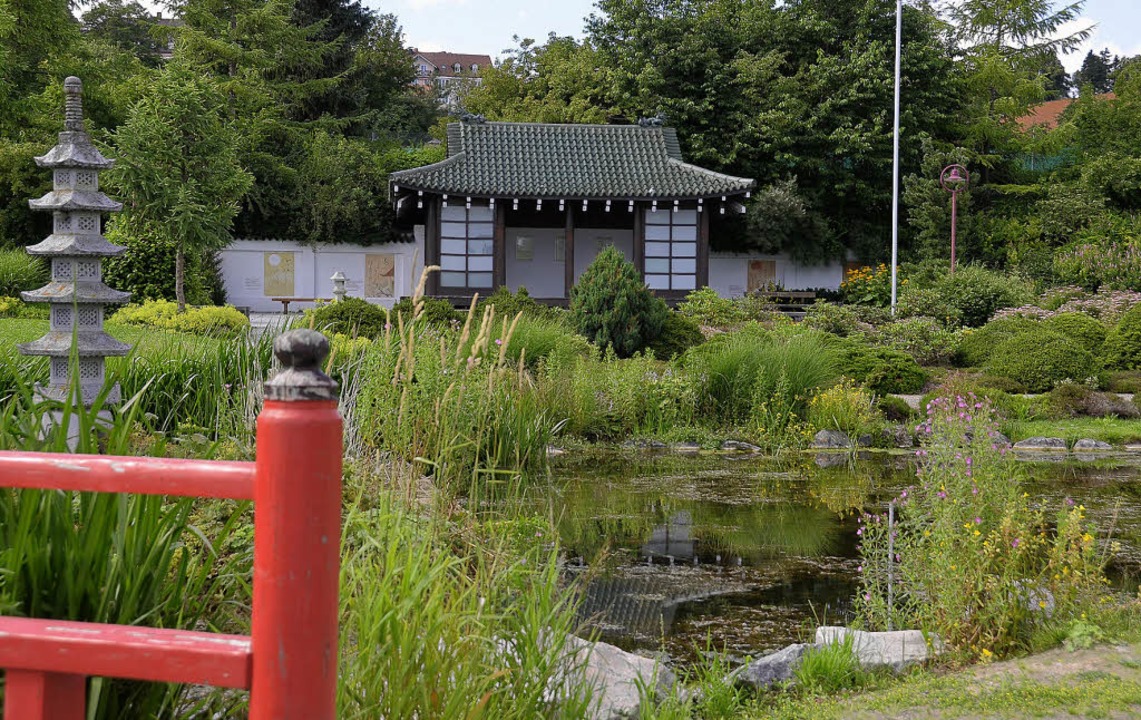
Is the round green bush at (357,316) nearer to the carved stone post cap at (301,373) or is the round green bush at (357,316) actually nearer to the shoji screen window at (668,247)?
the carved stone post cap at (301,373)

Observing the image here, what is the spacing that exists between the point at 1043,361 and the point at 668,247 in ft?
35.1

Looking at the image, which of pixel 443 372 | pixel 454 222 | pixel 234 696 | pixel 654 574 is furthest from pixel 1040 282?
pixel 234 696

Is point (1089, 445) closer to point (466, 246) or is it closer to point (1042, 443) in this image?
point (1042, 443)

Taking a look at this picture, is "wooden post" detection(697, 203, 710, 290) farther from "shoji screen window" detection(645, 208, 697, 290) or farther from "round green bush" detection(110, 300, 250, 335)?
"round green bush" detection(110, 300, 250, 335)

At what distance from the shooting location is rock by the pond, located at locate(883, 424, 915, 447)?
34.5ft

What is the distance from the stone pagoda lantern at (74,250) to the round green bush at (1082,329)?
12306 mm

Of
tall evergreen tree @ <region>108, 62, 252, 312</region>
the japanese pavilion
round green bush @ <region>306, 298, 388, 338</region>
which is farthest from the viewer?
the japanese pavilion

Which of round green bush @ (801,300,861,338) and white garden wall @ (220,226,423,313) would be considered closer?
round green bush @ (801,300,861,338)

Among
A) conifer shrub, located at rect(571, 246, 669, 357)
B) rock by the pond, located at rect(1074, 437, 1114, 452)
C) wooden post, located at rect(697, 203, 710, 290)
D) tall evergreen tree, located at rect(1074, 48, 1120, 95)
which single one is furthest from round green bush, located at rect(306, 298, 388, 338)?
tall evergreen tree, located at rect(1074, 48, 1120, 95)

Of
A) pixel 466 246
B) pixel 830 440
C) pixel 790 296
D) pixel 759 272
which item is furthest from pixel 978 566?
pixel 759 272

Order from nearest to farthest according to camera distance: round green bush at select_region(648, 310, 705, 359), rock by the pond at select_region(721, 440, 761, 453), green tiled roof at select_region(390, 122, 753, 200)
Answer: rock by the pond at select_region(721, 440, 761, 453) → round green bush at select_region(648, 310, 705, 359) → green tiled roof at select_region(390, 122, 753, 200)

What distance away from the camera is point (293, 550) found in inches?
53.5

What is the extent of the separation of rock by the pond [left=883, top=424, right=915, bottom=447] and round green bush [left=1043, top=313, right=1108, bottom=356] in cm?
507

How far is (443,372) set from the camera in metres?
4.31
